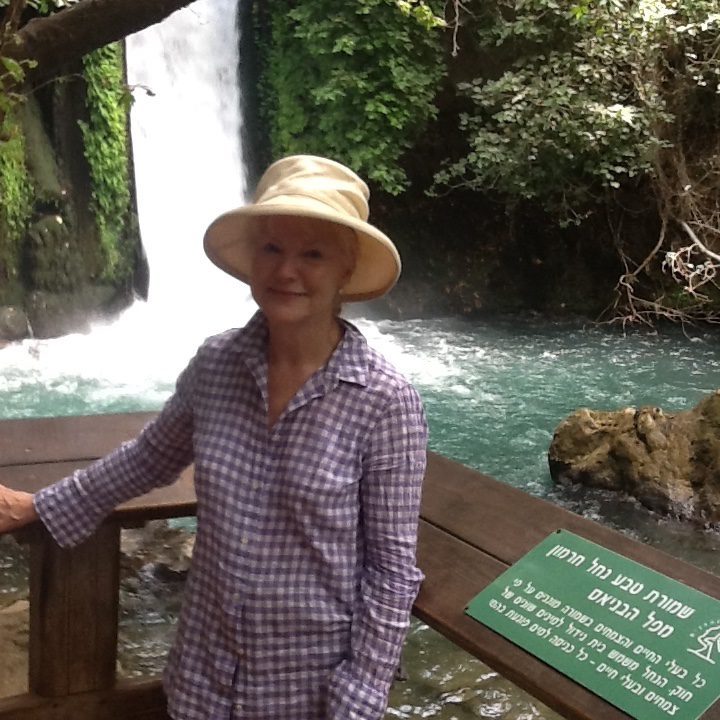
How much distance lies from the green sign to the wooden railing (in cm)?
5

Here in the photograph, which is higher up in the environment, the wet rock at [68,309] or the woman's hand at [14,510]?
the woman's hand at [14,510]

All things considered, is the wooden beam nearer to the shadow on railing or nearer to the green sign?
the shadow on railing

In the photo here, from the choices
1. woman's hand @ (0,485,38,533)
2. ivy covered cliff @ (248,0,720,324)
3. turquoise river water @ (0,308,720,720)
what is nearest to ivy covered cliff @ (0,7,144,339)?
turquoise river water @ (0,308,720,720)

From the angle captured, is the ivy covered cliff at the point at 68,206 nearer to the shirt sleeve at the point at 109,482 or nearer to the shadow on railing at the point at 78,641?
the shadow on railing at the point at 78,641

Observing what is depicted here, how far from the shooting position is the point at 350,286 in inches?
58.1

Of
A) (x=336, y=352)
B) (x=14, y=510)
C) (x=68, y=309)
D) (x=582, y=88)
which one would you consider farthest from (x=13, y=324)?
(x=336, y=352)

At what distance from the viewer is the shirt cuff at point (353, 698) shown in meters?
1.30

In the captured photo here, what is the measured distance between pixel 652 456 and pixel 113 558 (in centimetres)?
326

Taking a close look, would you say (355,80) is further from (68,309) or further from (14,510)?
(14,510)

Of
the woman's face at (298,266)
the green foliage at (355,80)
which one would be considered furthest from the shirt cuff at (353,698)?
the green foliage at (355,80)

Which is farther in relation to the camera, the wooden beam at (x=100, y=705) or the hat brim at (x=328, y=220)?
the wooden beam at (x=100, y=705)

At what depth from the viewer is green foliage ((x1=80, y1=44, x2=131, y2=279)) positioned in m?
7.76

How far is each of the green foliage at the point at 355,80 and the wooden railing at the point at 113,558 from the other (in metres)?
7.39

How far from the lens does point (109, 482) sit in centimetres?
158
